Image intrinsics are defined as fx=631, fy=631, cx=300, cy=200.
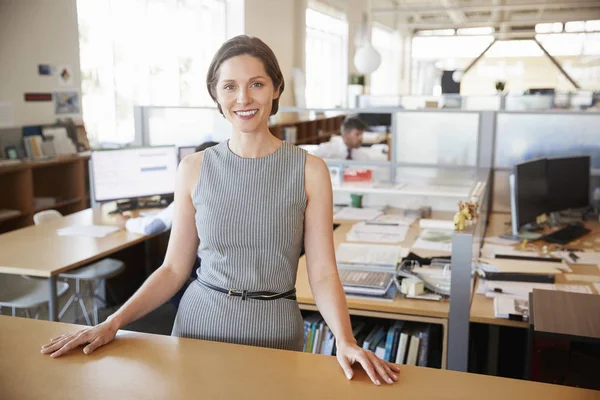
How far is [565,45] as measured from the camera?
16953 mm

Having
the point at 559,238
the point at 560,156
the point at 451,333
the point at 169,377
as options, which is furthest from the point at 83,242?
the point at 560,156

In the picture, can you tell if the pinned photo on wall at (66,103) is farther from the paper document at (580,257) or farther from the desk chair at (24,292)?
the paper document at (580,257)

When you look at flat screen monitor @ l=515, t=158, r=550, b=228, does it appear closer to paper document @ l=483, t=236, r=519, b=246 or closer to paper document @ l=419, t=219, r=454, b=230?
paper document @ l=483, t=236, r=519, b=246

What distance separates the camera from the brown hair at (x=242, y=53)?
1.40 metres

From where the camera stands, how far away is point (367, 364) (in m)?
1.22

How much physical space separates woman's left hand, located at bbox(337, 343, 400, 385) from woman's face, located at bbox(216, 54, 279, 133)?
53 cm

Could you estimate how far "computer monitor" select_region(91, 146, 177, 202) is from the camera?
13.0 ft

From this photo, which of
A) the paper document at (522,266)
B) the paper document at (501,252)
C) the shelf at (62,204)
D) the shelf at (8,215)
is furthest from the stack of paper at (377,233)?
the shelf at (62,204)

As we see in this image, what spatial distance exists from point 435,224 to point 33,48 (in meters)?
3.88

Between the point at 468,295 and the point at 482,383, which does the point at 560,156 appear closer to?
the point at 468,295

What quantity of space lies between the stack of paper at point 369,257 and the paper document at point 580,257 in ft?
2.56

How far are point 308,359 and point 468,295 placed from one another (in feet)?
3.68

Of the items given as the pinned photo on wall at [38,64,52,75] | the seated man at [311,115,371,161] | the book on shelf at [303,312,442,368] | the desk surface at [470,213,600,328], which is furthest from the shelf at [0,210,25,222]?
the desk surface at [470,213,600,328]

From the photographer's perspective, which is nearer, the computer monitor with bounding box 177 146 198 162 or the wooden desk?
the wooden desk
